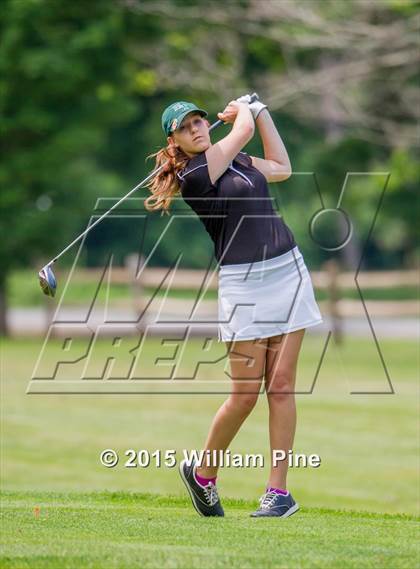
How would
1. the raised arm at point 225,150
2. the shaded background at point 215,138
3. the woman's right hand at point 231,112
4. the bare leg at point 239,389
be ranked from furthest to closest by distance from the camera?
the shaded background at point 215,138
the woman's right hand at point 231,112
the bare leg at point 239,389
the raised arm at point 225,150

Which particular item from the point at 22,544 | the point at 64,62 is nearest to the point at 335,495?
the point at 22,544

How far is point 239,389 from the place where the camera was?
6.51 m

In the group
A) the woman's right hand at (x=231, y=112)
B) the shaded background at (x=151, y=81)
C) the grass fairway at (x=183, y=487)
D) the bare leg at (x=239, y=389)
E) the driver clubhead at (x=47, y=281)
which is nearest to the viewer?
the grass fairway at (x=183, y=487)

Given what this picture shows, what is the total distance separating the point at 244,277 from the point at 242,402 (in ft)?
1.98

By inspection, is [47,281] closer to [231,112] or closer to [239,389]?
[239,389]

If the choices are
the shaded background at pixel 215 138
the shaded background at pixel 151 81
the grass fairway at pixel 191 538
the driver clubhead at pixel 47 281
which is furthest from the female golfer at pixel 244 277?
the shaded background at pixel 151 81

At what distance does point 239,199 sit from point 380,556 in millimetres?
1884

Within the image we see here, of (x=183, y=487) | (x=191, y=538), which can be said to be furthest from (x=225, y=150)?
(x=183, y=487)

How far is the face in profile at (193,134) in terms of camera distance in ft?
21.2

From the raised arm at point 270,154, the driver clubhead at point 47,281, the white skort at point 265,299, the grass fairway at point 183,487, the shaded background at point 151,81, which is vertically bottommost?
the shaded background at point 151,81

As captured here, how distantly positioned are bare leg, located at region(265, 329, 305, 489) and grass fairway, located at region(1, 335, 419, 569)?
344 mm

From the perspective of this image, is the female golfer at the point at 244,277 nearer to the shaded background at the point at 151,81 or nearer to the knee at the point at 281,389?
the knee at the point at 281,389

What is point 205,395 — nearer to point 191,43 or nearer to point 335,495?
point 335,495

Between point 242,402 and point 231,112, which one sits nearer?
point 242,402
